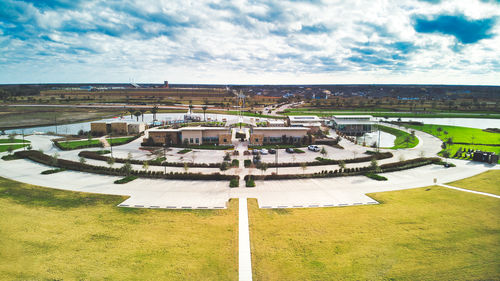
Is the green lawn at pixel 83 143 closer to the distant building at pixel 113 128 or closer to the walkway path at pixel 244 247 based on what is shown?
the distant building at pixel 113 128

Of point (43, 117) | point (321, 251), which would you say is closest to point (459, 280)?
point (321, 251)

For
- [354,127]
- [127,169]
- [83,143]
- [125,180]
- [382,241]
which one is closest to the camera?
[382,241]

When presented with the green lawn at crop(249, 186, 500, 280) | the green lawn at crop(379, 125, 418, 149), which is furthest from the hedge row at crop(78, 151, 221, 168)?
the green lawn at crop(379, 125, 418, 149)

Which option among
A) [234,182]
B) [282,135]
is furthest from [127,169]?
[282,135]

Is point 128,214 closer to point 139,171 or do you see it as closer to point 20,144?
point 139,171

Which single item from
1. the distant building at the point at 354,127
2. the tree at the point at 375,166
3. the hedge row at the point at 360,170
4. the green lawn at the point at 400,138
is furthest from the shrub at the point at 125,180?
the distant building at the point at 354,127

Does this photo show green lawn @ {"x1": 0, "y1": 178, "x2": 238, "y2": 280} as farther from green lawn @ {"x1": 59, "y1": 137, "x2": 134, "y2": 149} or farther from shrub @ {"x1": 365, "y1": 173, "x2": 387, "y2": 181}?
green lawn @ {"x1": 59, "y1": 137, "x2": 134, "y2": 149}

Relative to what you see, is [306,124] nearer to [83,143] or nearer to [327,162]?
[327,162]
